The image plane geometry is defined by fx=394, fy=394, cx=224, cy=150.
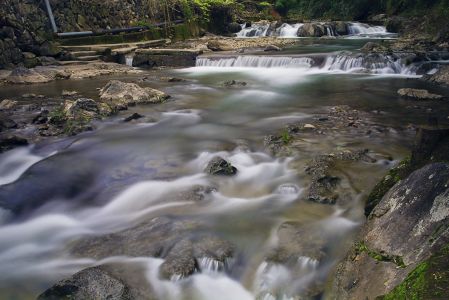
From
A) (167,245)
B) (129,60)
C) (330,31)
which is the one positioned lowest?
(330,31)

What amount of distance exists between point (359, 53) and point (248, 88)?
18.7ft

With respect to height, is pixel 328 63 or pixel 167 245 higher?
pixel 167 245

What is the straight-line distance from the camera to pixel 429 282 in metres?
2.30

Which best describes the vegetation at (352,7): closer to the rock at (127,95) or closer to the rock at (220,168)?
the rock at (127,95)

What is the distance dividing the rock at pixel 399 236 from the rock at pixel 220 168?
9.57ft

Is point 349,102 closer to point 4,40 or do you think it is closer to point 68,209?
point 68,209

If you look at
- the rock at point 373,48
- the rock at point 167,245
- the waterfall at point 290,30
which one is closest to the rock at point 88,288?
the rock at point 167,245

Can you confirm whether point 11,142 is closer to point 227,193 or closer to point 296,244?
point 227,193

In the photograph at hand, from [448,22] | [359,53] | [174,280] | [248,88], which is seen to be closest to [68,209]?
[174,280]

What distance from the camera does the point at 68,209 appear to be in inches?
236

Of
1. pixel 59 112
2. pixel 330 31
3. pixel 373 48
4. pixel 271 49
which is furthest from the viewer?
pixel 330 31

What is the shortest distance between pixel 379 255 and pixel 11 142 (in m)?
7.33

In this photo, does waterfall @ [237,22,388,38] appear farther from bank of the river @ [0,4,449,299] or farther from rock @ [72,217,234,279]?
rock @ [72,217,234,279]

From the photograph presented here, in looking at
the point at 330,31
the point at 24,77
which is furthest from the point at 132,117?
the point at 330,31
